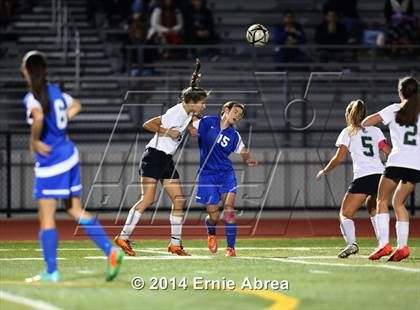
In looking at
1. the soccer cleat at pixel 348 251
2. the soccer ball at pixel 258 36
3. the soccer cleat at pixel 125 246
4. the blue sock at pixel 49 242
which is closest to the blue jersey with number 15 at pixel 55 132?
the blue sock at pixel 49 242

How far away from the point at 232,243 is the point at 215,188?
78cm

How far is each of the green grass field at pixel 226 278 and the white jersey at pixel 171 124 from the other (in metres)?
1.35

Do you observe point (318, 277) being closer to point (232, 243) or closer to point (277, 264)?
point (277, 264)

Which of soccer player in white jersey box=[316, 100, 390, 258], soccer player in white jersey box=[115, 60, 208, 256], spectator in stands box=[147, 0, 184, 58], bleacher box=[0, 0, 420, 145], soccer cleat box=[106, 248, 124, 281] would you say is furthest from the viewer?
spectator in stands box=[147, 0, 184, 58]

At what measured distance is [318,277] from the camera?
424 inches

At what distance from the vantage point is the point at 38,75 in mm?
10070

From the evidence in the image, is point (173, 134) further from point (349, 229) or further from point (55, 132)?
point (55, 132)

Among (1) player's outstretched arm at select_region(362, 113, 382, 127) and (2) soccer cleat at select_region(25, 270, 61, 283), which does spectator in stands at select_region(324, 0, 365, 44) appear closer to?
(1) player's outstretched arm at select_region(362, 113, 382, 127)

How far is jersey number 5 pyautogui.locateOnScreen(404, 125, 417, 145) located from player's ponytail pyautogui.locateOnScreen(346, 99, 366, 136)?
859 mm

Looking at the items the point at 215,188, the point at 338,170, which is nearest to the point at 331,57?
the point at 338,170

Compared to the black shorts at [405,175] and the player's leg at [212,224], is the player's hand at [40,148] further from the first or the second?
the black shorts at [405,175]

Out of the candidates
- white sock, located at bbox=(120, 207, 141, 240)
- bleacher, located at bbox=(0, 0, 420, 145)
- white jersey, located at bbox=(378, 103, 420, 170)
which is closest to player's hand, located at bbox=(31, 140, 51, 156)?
white sock, located at bbox=(120, 207, 141, 240)

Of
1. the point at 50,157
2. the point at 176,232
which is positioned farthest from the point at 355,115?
the point at 50,157

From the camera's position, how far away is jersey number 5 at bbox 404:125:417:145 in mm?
12555
